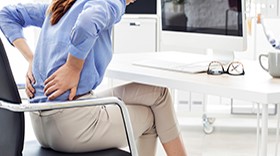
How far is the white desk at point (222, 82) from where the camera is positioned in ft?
5.00

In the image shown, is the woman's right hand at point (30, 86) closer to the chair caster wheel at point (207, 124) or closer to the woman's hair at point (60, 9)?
the woman's hair at point (60, 9)

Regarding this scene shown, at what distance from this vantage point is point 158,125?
1892mm

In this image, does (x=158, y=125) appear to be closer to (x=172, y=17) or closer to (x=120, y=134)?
(x=120, y=134)

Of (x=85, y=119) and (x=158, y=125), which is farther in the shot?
(x=158, y=125)

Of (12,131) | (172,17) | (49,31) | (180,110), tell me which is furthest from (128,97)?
(180,110)

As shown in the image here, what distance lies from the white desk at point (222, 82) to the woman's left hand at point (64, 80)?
29cm

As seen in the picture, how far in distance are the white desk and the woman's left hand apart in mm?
288

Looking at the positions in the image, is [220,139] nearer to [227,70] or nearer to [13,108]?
[227,70]

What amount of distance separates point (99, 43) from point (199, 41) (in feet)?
2.18

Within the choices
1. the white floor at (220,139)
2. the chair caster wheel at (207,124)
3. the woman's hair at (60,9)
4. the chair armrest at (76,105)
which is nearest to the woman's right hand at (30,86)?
A: the woman's hair at (60,9)

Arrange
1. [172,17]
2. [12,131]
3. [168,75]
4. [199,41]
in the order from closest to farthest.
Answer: [12,131] → [168,75] → [199,41] → [172,17]

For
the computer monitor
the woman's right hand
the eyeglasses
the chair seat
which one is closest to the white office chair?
the chair seat

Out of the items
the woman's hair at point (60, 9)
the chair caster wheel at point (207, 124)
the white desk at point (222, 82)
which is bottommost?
the chair caster wheel at point (207, 124)

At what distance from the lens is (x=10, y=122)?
1512 mm
